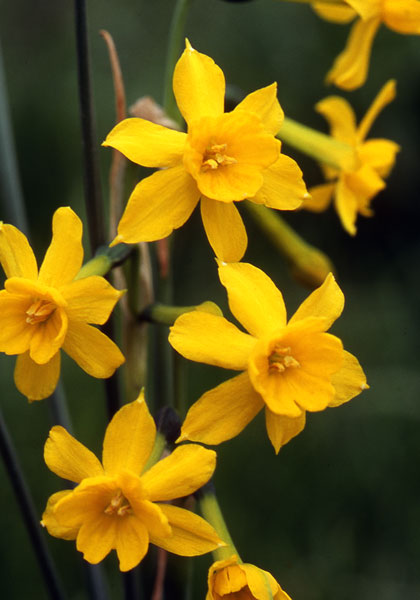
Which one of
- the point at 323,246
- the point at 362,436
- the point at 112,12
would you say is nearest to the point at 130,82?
the point at 112,12

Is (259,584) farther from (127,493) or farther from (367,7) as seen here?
(367,7)

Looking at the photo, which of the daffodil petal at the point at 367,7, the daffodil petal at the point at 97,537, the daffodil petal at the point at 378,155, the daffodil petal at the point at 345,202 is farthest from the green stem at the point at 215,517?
the daffodil petal at the point at 367,7

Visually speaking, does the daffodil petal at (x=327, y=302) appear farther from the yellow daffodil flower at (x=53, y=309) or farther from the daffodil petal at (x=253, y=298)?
the yellow daffodil flower at (x=53, y=309)

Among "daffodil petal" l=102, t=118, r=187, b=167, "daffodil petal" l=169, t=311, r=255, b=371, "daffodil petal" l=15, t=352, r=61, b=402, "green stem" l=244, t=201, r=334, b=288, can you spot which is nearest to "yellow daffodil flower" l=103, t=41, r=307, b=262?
"daffodil petal" l=102, t=118, r=187, b=167

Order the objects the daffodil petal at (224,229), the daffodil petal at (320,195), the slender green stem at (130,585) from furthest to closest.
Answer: the daffodil petal at (320,195) < the slender green stem at (130,585) < the daffodil petal at (224,229)

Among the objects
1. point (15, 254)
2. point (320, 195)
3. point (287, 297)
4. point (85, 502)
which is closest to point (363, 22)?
point (320, 195)

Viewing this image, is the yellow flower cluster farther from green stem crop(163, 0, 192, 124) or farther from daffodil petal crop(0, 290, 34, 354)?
green stem crop(163, 0, 192, 124)

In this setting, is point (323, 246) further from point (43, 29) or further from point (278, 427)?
point (278, 427)
